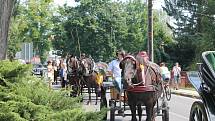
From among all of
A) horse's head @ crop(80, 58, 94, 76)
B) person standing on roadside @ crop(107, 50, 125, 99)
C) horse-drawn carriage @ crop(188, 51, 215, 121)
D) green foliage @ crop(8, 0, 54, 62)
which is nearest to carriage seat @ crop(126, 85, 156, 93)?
horse-drawn carriage @ crop(188, 51, 215, 121)

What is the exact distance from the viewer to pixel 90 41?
240 feet

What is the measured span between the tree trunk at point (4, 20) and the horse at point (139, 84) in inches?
199

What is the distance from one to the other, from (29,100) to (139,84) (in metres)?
6.68

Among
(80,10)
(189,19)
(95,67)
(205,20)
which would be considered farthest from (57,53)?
(95,67)

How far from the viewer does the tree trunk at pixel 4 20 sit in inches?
268

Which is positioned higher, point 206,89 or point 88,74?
point 88,74

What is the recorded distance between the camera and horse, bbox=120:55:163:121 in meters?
11.8

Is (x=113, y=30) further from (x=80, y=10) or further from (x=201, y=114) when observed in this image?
(x=201, y=114)

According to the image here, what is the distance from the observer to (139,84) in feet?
39.4

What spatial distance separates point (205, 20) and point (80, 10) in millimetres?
26613

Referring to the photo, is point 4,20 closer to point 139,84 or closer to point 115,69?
point 139,84

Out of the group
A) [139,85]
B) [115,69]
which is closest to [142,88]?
[139,85]

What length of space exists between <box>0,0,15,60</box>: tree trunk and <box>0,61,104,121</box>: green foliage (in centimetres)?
102

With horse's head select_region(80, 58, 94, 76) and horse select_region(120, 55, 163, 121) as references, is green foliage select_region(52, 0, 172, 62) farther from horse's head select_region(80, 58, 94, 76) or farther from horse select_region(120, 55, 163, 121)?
horse select_region(120, 55, 163, 121)
